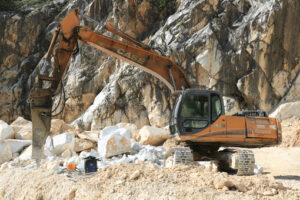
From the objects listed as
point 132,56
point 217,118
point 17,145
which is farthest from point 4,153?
point 217,118

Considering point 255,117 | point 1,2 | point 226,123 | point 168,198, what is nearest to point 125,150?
point 226,123

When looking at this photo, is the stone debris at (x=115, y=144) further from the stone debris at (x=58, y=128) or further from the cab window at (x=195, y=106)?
the stone debris at (x=58, y=128)

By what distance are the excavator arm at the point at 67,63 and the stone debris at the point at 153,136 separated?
8.98 feet

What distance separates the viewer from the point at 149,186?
3455 mm

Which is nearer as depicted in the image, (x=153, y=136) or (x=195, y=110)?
(x=195, y=110)

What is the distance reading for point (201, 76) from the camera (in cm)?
1817

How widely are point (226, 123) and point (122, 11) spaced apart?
18.6m

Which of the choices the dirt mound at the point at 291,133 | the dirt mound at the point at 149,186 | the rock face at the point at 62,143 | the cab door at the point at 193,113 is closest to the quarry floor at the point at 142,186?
the dirt mound at the point at 149,186

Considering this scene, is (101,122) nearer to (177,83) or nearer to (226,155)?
(177,83)

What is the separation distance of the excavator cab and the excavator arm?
126cm

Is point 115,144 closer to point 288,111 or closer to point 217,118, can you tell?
point 217,118

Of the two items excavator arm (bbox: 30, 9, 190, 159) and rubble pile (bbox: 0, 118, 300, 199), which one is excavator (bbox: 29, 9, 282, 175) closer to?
excavator arm (bbox: 30, 9, 190, 159)

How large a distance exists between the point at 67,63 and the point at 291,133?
11608 millimetres

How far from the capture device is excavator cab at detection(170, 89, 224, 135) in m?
6.27
